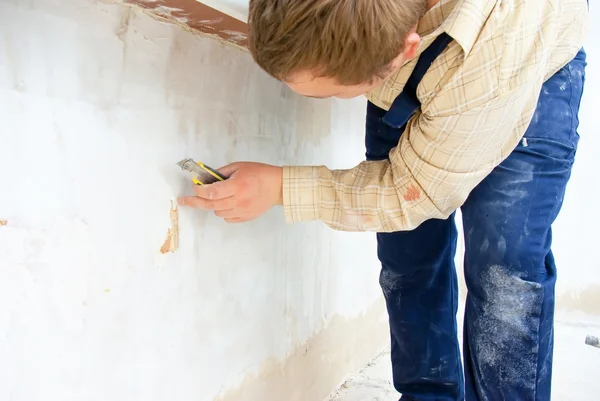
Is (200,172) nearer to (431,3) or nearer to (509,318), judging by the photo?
(431,3)

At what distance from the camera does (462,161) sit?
27.4 inches

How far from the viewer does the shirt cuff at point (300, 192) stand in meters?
0.79

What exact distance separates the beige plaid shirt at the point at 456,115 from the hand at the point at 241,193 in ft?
0.08

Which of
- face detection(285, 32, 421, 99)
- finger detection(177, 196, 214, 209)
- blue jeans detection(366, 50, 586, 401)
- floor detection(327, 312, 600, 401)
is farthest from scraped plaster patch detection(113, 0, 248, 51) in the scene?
floor detection(327, 312, 600, 401)

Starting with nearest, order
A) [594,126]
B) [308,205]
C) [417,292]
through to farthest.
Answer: [308,205]
[417,292]
[594,126]

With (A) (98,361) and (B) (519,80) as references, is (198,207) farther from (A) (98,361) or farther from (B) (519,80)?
(B) (519,80)

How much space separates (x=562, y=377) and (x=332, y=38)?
4.23 feet

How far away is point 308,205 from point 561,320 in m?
1.55

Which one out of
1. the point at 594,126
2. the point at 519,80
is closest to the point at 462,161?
the point at 519,80

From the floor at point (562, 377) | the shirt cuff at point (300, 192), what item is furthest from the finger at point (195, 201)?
the floor at point (562, 377)

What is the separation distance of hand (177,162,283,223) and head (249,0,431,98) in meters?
0.18

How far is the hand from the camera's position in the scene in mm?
714

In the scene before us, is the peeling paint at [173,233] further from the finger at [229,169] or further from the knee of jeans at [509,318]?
the knee of jeans at [509,318]

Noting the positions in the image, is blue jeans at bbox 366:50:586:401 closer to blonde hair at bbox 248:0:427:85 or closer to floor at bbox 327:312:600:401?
blonde hair at bbox 248:0:427:85
